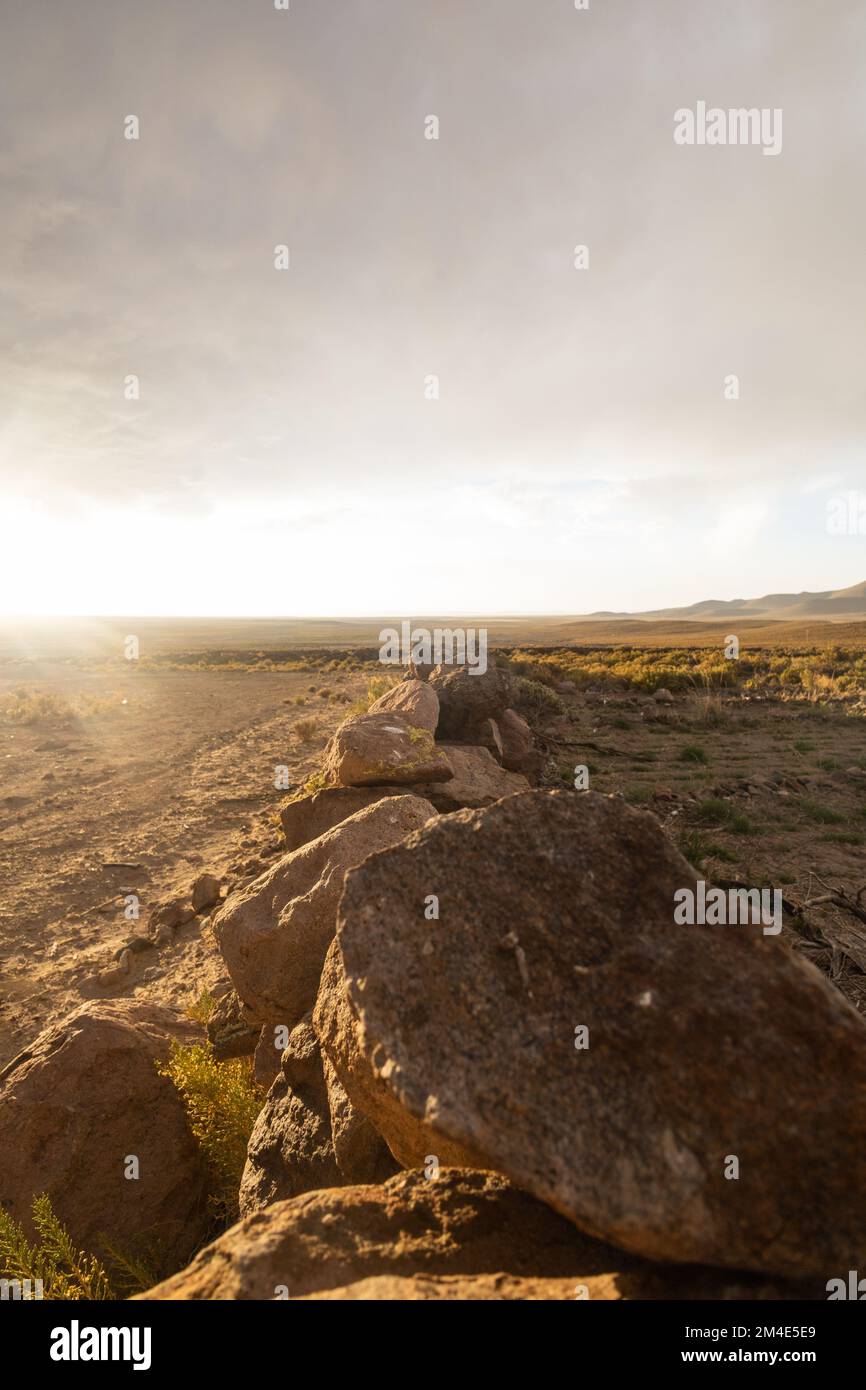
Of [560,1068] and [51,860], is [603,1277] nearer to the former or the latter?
[560,1068]

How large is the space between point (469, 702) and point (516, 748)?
3.86 feet

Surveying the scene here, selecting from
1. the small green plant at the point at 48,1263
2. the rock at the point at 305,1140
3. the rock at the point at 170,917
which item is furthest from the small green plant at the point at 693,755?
the small green plant at the point at 48,1263

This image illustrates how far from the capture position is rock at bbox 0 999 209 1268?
3.55 m

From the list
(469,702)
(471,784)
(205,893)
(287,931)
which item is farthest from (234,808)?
(287,931)

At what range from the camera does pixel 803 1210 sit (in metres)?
1.77

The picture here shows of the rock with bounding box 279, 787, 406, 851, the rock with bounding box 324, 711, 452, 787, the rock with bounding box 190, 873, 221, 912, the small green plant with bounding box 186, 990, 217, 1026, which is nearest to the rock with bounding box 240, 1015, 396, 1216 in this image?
the small green plant with bounding box 186, 990, 217, 1026

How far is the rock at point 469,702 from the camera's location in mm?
11016

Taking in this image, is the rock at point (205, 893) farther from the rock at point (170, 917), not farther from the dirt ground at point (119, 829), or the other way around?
the dirt ground at point (119, 829)

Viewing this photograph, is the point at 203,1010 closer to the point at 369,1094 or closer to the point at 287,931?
the point at 287,931

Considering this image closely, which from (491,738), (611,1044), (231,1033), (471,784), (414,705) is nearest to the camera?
(611,1044)

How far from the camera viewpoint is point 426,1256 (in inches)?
84.3

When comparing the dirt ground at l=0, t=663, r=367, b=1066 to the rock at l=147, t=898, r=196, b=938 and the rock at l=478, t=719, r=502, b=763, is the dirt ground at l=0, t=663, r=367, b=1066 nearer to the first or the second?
the rock at l=147, t=898, r=196, b=938
